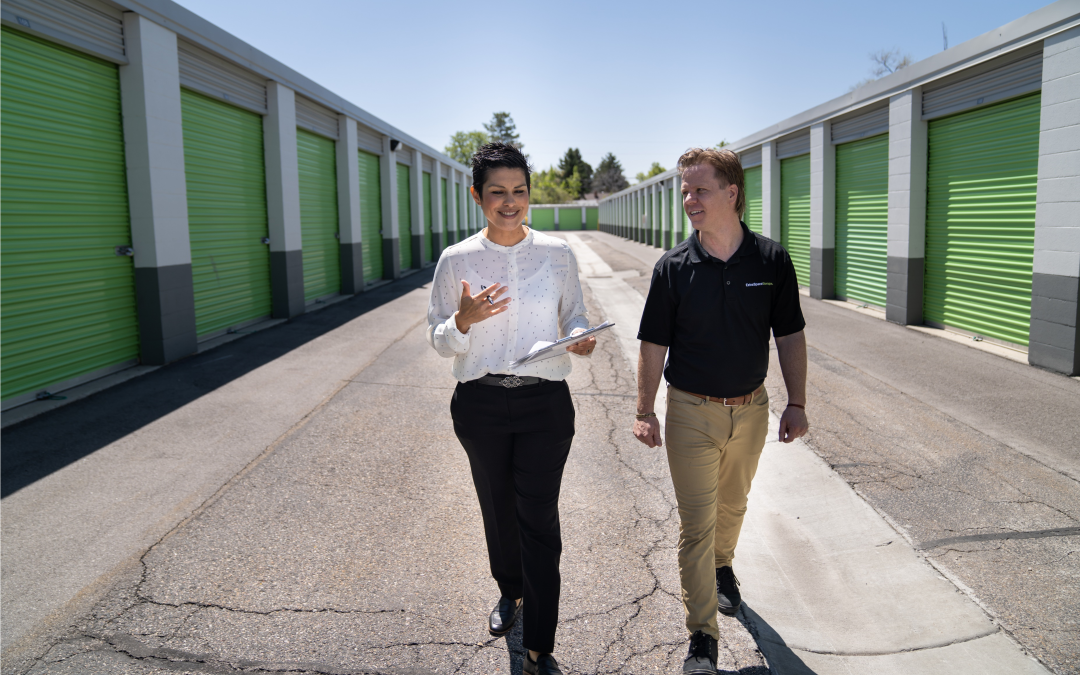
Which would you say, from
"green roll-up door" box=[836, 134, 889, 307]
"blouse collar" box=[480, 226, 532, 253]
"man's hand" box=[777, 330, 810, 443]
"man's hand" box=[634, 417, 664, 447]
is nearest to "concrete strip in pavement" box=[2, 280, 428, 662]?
"blouse collar" box=[480, 226, 532, 253]

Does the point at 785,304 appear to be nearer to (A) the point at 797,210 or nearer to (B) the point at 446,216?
(A) the point at 797,210

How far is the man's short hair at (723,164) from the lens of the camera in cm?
305

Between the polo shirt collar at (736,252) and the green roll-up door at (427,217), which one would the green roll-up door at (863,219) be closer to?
the polo shirt collar at (736,252)

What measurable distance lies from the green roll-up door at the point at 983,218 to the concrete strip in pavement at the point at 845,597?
20.4 ft

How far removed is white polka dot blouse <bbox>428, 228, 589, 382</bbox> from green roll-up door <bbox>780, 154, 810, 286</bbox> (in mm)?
14832

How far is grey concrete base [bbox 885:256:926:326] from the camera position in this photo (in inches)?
452

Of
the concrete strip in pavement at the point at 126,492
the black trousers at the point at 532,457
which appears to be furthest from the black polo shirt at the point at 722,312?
the concrete strip in pavement at the point at 126,492

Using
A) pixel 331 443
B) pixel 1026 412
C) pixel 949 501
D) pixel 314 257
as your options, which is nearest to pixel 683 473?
pixel 949 501

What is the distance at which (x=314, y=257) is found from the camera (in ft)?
50.6

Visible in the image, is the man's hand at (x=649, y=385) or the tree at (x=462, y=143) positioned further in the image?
the tree at (x=462, y=143)

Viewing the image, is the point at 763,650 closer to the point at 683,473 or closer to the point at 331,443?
the point at 683,473

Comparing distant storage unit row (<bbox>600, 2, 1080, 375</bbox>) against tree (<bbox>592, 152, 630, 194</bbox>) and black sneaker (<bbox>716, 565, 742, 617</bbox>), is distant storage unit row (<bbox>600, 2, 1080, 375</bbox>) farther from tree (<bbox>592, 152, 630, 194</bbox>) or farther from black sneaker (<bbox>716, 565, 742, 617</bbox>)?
tree (<bbox>592, 152, 630, 194</bbox>)

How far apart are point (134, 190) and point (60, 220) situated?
122 cm

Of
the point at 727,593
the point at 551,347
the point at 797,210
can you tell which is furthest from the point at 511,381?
the point at 797,210
